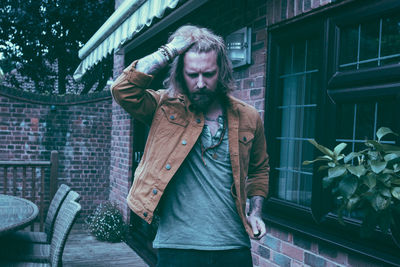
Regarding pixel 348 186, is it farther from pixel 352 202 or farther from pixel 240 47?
pixel 240 47

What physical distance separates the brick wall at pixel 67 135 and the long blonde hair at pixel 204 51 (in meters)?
5.80

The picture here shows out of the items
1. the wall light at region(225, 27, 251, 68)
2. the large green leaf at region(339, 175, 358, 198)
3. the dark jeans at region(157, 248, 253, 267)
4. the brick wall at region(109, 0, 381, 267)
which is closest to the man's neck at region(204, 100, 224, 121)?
the dark jeans at region(157, 248, 253, 267)

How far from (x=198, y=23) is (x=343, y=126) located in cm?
220

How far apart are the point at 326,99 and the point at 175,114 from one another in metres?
1.09

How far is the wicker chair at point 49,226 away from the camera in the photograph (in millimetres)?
3541

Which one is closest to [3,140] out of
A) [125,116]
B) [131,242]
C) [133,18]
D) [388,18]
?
[125,116]

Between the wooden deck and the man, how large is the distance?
3.33 m

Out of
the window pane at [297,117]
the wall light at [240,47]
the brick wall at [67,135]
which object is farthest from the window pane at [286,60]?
the brick wall at [67,135]

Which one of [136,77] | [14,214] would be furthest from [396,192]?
[14,214]

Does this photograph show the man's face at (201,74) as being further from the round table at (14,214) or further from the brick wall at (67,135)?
the brick wall at (67,135)

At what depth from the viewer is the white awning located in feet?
11.2

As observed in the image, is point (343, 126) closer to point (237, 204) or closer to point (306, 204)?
point (306, 204)

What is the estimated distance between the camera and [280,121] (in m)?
3.01

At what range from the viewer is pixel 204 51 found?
184cm
